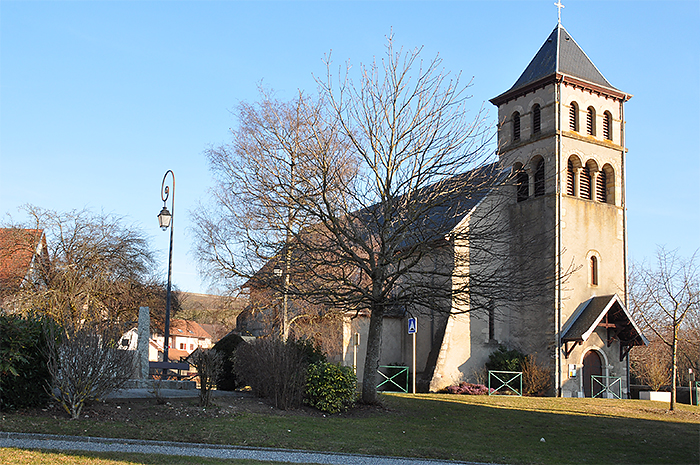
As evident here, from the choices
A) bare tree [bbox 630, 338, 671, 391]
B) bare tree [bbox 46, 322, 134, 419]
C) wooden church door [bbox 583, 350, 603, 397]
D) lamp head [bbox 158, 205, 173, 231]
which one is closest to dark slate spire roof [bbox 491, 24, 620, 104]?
wooden church door [bbox 583, 350, 603, 397]

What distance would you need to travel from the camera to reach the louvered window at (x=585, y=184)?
31.1m

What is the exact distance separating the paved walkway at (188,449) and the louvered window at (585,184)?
78.3 feet

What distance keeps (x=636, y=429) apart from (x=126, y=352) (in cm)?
1264

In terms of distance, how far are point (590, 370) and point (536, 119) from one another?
41.4ft

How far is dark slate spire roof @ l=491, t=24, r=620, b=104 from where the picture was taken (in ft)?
101

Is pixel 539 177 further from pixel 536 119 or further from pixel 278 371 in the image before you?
pixel 278 371

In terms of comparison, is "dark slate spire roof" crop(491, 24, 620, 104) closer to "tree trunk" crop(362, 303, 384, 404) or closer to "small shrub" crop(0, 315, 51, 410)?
"tree trunk" crop(362, 303, 384, 404)

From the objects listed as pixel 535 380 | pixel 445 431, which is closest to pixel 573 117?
pixel 535 380

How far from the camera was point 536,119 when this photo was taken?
103 ft

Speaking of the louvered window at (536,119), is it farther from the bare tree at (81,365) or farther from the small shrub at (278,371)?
the bare tree at (81,365)

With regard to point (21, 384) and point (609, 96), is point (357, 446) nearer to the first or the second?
point (21, 384)

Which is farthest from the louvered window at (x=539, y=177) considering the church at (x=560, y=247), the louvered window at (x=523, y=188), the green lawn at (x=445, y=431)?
the green lawn at (x=445, y=431)

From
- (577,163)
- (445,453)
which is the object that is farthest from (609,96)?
(445,453)

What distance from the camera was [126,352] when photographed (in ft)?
40.7
